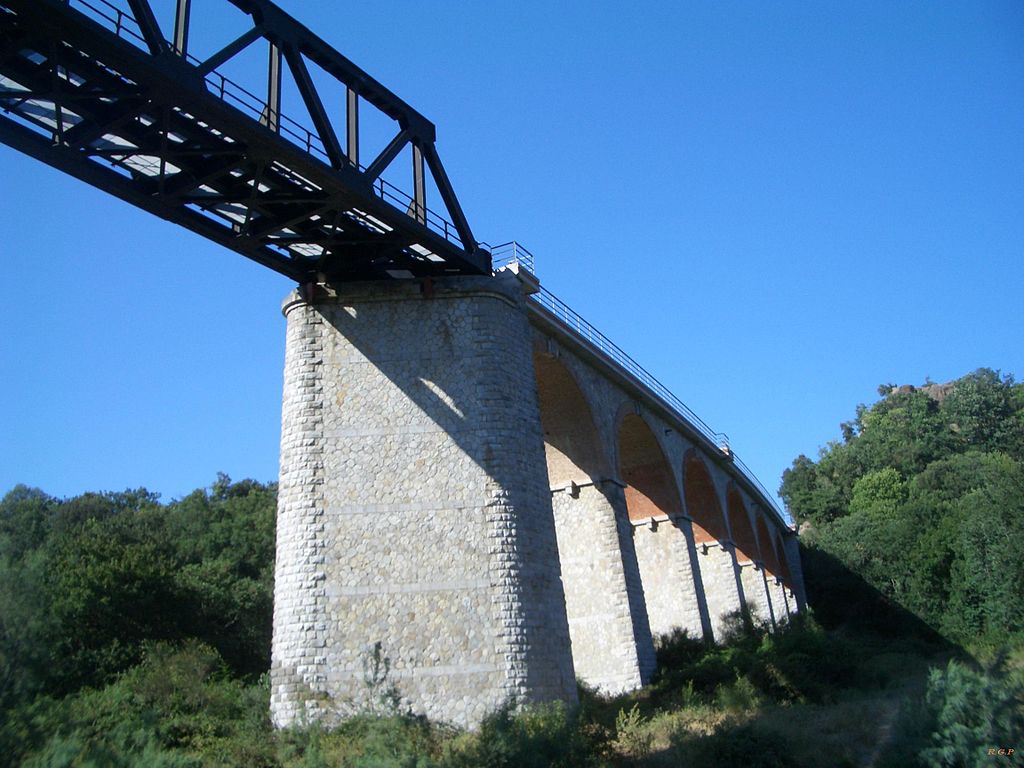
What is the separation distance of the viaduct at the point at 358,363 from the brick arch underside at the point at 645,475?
6.80 m

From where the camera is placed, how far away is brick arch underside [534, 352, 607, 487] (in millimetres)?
21141

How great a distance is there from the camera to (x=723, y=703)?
16.3 metres

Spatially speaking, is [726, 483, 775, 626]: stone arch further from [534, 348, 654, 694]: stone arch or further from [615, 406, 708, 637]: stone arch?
[534, 348, 654, 694]: stone arch

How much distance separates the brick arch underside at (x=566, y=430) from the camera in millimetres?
21141

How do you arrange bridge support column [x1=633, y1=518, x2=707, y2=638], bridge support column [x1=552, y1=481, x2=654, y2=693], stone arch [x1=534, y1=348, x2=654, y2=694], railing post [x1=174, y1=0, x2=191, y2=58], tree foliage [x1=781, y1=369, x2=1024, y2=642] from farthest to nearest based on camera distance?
1. tree foliage [x1=781, y1=369, x2=1024, y2=642]
2. bridge support column [x1=633, y1=518, x2=707, y2=638]
3. stone arch [x1=534, y1=348, x2=654, y2=694]
4. bridge support column [x1=552, y1=481, x2=654, y2=693]
5. railing post [x1=174, y1=0, x2=191, y2=58]

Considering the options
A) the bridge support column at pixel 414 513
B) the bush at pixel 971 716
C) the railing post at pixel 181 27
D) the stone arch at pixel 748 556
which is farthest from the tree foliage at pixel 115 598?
the stone arch at pixel 748 556

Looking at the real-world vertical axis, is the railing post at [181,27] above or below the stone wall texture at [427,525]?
above

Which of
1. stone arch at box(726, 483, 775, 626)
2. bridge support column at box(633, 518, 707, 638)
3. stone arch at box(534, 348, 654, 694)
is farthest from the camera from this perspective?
stone arch at box(726, 483, 775, 626)

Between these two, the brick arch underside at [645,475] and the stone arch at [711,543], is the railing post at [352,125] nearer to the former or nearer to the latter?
the brick arch underside at [645,475]

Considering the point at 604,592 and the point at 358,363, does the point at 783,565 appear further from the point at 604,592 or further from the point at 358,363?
the point at 358,363

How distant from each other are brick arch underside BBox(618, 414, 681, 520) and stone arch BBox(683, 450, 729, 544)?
414cm

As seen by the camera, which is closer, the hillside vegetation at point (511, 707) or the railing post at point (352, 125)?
the hillside vegetation at point (511, 707)

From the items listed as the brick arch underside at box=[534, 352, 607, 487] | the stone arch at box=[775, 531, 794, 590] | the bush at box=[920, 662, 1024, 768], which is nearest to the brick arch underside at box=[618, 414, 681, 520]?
the brick arch underside at box=[534, 352, 607, 487]

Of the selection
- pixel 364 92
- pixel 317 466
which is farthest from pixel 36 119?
pixel 317 466
